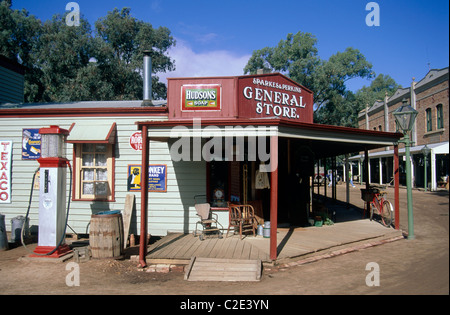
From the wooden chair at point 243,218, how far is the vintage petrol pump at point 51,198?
388 cm

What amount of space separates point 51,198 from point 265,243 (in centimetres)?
493

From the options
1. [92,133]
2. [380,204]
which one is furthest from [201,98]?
[380,204]

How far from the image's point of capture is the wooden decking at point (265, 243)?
6.46m

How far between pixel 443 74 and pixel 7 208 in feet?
35.3

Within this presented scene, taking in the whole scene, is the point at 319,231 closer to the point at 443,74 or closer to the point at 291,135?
the point at 291,135

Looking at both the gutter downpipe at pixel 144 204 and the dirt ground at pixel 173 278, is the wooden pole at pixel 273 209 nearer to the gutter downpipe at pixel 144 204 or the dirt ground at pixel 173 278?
the dirt ground at pixel 173 278

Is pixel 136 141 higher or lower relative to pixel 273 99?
lower

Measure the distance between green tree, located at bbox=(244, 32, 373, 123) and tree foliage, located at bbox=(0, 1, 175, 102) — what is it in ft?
37.9

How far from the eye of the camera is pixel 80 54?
2370 cm

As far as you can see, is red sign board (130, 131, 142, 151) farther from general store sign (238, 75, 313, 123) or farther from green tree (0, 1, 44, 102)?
green tree (0, 1, 44, 102)

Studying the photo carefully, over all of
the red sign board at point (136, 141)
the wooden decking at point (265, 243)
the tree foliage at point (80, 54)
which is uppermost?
the tree foliage at point (80, 54)

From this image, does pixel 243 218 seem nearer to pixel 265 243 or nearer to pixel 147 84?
pixel 265 243

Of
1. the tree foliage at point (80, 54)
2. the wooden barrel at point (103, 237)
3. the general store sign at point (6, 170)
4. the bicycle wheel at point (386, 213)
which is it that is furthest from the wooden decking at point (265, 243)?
the tree foliage at point (80, 54)
